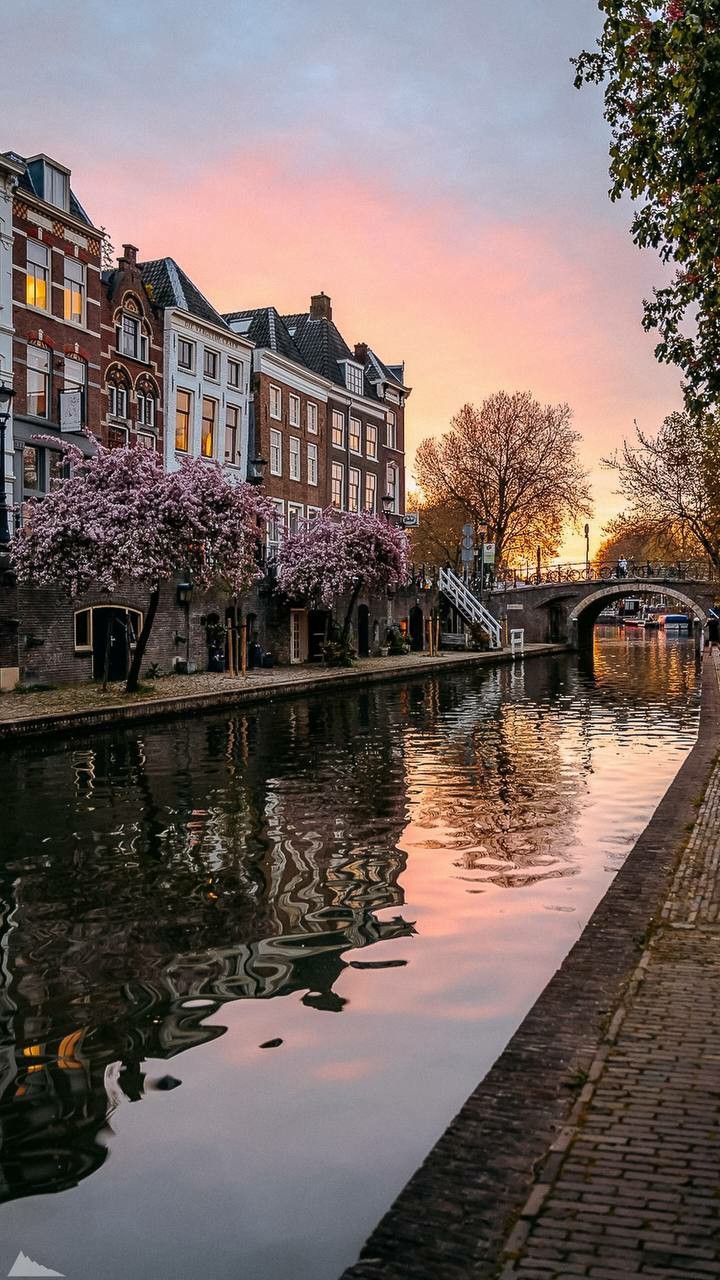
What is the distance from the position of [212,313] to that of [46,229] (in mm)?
10768

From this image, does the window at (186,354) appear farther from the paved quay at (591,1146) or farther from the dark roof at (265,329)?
the paved quay at (591,1146)

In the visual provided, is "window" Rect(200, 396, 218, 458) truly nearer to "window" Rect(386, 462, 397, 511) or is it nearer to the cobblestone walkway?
"window" Rect(386, 462, 397, 511)

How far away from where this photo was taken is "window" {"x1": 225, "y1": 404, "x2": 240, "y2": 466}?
42062 mm

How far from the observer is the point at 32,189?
1227 inches

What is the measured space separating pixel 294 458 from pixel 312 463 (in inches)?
76.7

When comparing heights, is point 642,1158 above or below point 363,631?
below

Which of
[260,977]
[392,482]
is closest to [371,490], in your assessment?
[392,482]

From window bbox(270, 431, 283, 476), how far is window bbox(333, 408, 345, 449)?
5.89 meters

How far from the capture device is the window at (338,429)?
51.0 metres

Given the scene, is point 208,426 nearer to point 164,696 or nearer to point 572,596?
point 164,696

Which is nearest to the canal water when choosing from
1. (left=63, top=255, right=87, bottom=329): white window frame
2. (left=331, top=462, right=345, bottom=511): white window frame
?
(left=63, top=255, right=87, bottom=329): white window frame

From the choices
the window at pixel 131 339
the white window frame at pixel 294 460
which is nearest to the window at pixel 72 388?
the window at pixel 131 339

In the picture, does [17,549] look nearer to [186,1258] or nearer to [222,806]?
[222,806]

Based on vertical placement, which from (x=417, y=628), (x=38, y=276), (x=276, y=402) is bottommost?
(x=417, y=628)
